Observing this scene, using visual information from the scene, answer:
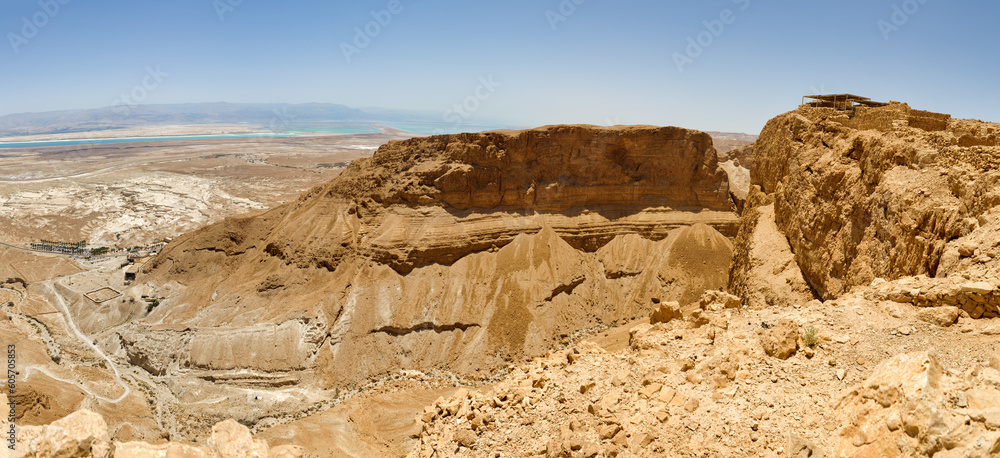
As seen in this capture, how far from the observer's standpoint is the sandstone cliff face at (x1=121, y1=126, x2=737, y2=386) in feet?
98.3

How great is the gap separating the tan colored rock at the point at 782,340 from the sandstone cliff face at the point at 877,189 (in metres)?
3.60

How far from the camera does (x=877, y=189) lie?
1306 cm

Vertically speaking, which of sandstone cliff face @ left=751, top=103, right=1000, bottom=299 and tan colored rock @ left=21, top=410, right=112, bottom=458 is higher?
sandstone cliff face @ left=751, top=103, right=1000, bottom=299

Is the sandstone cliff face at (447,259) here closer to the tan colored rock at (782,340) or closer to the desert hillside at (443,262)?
the desert hillside at (443,262)

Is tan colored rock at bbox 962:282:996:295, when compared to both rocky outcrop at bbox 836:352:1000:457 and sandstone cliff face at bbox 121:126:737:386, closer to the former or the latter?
rocky outcrop at bbox 836:352:1000:457

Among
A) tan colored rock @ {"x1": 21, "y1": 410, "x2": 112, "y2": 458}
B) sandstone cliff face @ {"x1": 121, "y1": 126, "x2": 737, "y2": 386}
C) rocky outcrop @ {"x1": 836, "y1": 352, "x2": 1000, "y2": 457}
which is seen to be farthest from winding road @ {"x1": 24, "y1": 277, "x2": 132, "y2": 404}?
rocky outcrop @ {"x1": 836, "y1": 352, "x2": 1000, "y2": 457}

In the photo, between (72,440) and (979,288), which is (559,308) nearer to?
(979,288)

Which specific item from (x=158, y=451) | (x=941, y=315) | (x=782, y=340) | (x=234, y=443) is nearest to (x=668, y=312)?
(x=782, y=340)

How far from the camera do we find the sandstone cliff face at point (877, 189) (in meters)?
10.8

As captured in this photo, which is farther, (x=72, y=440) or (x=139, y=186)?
(x=139, y=186)

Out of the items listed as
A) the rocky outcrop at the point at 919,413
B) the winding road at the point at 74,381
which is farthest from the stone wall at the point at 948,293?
the winding road at the point at 74,381

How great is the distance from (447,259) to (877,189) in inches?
1002

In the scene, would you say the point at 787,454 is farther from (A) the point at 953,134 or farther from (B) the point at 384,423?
(B) the point at 384,423

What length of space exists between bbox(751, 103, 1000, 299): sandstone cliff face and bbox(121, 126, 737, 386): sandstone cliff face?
57.6ft
